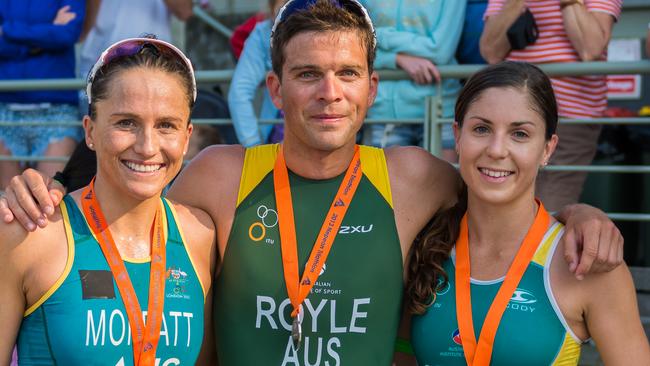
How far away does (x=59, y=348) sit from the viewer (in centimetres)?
274

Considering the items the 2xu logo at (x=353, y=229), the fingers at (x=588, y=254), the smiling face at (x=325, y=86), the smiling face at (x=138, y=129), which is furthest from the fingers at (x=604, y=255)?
the smiling face at (x=138, y=129)

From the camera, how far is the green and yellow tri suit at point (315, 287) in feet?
10.5

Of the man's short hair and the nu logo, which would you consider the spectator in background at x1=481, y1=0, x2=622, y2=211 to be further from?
the nu logo

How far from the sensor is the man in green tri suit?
319 centimetres

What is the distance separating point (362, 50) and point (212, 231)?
90cm

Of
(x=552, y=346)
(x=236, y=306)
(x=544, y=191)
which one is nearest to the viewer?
(x=552, y=346)

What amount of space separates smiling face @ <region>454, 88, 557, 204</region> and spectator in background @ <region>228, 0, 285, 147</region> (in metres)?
2.12

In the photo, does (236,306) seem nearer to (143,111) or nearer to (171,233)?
(171,233)

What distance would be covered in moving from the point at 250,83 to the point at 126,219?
2288 millimetres

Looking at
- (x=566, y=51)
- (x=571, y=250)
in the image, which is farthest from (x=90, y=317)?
(x=566, y=51)

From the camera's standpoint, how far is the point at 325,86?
318cm

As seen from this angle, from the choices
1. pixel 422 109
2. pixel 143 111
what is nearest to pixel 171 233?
pixel 143 111

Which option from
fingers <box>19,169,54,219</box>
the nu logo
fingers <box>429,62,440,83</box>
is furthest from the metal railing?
fingers <box>19,169,54,219</box>

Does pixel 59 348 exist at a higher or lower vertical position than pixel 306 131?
lower
